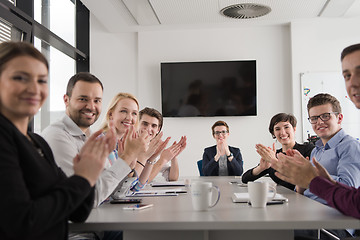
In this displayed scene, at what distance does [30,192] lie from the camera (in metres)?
1.11

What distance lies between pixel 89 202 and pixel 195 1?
3.84 metres

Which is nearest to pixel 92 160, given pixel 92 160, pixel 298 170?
pixel 92 160

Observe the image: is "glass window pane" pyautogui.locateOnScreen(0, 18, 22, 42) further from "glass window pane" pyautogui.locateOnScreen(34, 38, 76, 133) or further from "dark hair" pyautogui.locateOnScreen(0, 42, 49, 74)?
"dark hair" pyautogui.locateOnScreen(0, 42, 49, 74)

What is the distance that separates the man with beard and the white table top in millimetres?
136

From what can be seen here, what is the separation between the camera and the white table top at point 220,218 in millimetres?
1229

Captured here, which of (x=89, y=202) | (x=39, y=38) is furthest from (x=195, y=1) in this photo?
(x=89, y=202)

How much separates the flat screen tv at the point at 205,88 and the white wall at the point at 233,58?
138mm

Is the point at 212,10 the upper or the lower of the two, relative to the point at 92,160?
upper

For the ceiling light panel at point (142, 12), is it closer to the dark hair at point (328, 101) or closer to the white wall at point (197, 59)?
the white wall at point (197, 59)

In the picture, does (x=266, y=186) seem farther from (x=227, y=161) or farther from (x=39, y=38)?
(x=39, y=38)

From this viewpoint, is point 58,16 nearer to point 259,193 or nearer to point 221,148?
point 221,148

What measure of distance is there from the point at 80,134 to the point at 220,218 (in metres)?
0.95

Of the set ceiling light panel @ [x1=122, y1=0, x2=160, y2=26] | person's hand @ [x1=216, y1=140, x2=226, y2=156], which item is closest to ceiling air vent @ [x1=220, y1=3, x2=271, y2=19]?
ceiling light panel @ [x1=122, y1=0, x2=160, y2=26]

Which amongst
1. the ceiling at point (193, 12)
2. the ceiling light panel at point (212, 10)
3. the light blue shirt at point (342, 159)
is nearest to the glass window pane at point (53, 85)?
the ceiling at point (193, 12)
